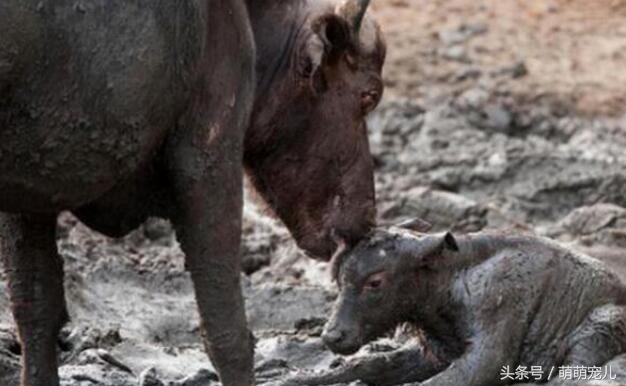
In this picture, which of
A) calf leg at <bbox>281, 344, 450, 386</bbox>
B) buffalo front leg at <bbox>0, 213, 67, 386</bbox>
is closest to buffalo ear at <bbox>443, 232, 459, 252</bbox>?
calf leg at <bbox>281, 344, 450, 386</bbox>

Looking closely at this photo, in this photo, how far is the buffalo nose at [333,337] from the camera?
340 inches

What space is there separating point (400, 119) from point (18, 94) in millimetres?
7790

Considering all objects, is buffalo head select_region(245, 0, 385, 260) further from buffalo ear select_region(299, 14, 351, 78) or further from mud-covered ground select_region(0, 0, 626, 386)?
mud-covered ground select_region(0, 0, 626, 386)

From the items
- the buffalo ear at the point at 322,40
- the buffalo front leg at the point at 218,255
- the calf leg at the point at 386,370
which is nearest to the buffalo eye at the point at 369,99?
the buffalo ear at the point at 322,40

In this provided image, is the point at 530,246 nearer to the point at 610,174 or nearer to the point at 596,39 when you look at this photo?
the point at 610,174

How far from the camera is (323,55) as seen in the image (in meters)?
8.23

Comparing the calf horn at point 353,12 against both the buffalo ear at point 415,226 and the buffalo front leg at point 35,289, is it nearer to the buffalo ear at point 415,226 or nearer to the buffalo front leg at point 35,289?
the buffalo ear at point 415,226

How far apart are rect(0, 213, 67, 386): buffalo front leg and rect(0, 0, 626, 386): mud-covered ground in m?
0.46

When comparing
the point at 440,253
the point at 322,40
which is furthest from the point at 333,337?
the point at 322,40

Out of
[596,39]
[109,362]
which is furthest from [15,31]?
[596,39]

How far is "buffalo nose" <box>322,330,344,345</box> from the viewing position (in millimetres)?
8625

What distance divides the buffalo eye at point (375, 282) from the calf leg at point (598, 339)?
0.81 meters

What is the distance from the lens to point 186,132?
7680 mm

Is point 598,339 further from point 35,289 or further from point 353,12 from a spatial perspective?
point 35,289
